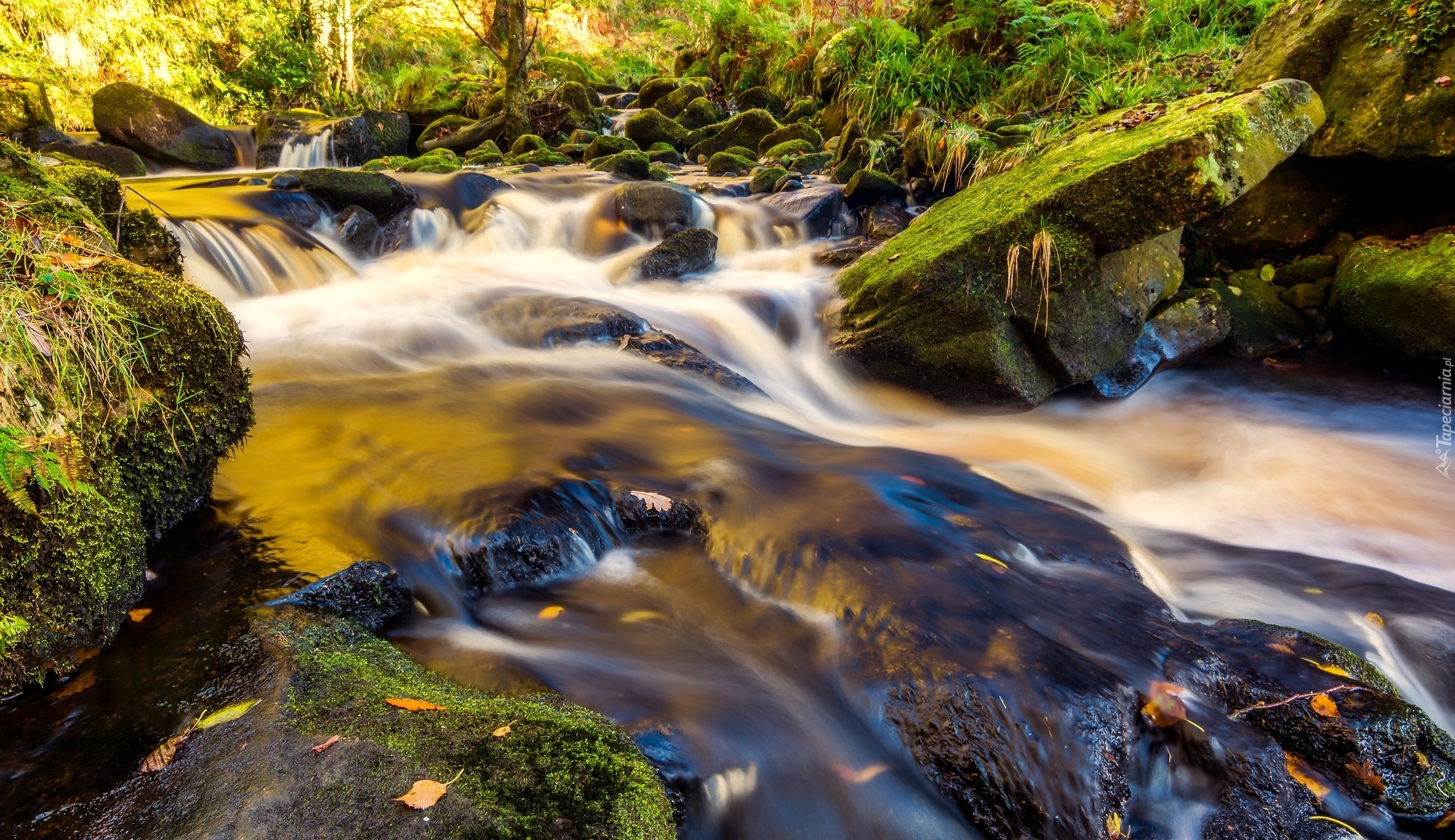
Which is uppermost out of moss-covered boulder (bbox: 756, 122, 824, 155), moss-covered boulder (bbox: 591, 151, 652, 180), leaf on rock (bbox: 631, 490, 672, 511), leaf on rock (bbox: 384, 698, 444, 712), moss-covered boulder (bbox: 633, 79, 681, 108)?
moss-covered boulder (bbox: 633, 79, 681, 108)

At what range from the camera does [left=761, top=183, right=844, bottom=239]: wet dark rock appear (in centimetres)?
898

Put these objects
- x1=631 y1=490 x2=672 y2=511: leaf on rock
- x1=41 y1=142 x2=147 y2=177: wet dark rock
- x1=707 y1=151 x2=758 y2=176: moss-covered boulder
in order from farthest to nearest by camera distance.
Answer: x1=707 y1=151 x2=758 y2=176: moss-covered boulder → x1=41 y1=142 x2=147 y2=177: wet dark rock → x1=631 y1=490 x2=672 y2=511: leaf on rock

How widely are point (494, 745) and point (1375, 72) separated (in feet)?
25.7

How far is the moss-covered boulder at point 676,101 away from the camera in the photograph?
15578mm

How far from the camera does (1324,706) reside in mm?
2314

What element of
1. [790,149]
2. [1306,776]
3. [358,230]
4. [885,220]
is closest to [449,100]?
[790,149]

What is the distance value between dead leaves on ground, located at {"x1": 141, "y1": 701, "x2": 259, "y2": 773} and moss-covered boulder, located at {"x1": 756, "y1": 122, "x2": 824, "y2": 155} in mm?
12410

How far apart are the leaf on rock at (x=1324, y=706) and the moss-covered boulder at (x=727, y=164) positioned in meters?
10.9

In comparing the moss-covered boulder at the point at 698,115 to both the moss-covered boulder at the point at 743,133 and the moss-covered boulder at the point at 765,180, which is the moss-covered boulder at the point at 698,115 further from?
the moss-covered boulder at the point at 765,180

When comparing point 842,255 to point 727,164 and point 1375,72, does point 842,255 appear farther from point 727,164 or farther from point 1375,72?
point 727,164

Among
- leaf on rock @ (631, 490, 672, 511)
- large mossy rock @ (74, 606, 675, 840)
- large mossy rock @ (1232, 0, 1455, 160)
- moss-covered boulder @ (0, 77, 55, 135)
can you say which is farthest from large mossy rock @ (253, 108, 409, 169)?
large mossy rock @ (1232, 0, 1455, 160)

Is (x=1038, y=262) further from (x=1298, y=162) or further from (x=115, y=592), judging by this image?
(x=115, y=592)

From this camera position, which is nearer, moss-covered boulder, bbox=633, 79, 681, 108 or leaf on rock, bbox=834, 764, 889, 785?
leaf on rock, bbox=834, 764, 889, 785

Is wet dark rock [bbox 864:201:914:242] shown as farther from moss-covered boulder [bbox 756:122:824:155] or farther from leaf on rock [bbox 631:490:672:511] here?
leaf on rock [bbox 631:490:672:511]
